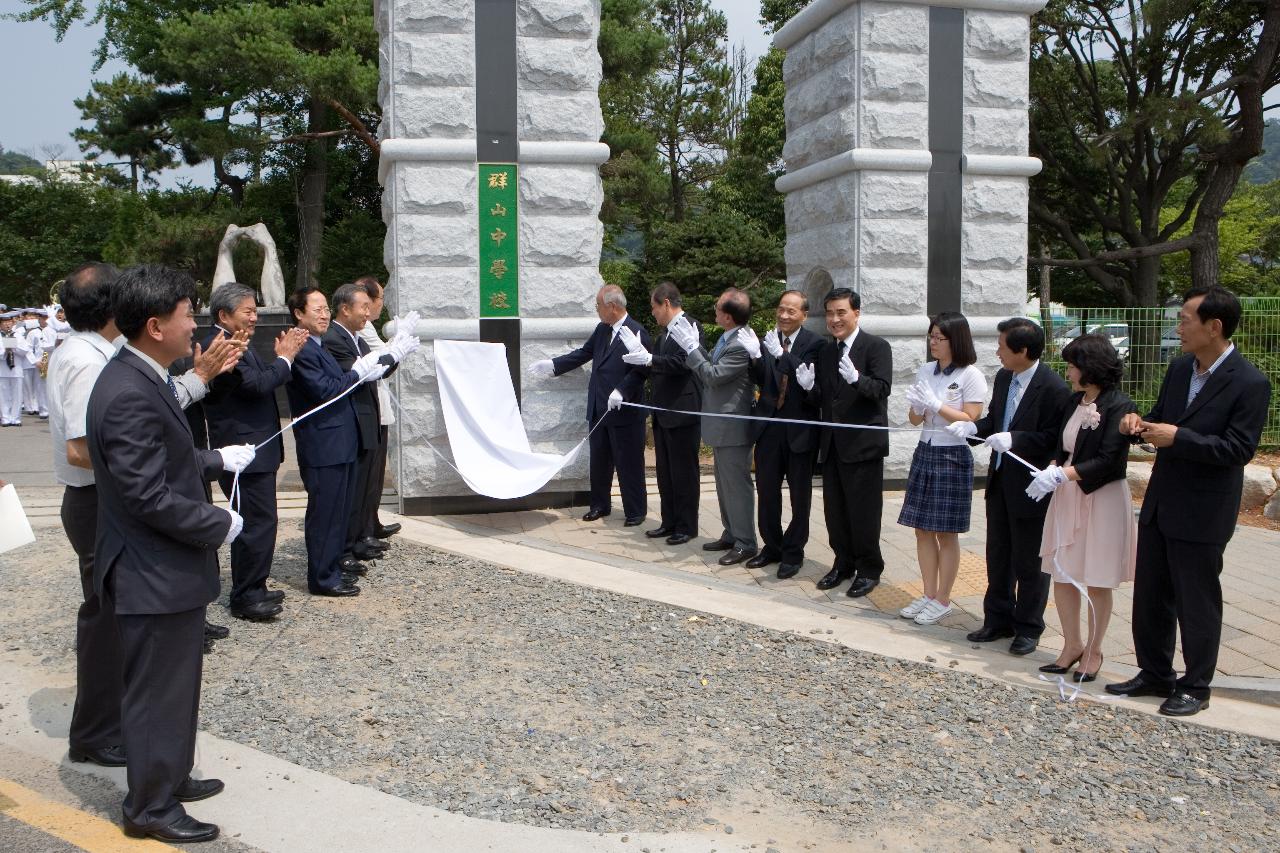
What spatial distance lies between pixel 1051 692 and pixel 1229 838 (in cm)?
130

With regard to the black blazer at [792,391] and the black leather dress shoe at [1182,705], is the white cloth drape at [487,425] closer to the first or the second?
the black blazer at [792,391]

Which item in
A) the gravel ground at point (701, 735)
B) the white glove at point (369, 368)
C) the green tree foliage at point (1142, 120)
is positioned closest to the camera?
the gravel ground at point (701, 735)

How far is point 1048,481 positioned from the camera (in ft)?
15.9

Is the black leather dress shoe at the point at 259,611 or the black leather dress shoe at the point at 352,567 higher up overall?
the black leather dress shoe at the point at 352,567

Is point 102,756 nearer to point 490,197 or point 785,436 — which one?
point 785,436

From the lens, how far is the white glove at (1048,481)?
4.83 m

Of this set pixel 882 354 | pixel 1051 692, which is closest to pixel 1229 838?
pixel 1051 692

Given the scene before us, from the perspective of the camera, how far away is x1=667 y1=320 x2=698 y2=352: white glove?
7.24 metres

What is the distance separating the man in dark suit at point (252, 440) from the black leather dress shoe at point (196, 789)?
211 cm

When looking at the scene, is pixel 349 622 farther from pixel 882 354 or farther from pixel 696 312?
pixel 696 312

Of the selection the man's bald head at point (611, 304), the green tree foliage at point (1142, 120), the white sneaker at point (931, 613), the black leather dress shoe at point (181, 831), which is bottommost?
the black leather dress shoe at point (181, 831)

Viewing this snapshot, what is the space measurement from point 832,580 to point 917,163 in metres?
4.17

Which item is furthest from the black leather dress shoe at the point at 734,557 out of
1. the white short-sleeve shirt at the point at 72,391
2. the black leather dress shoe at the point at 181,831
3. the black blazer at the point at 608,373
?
the black leather dress shoe at the point at 181,831

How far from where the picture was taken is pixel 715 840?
3457mm
